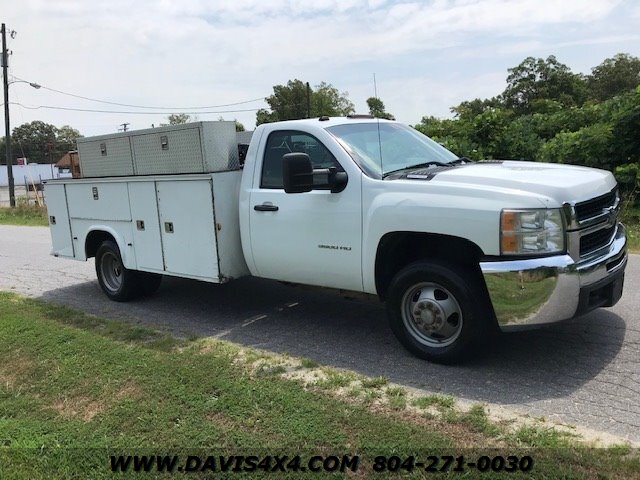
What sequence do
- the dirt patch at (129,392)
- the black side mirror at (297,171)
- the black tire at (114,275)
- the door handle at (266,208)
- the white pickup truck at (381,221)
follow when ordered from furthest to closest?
the black tire at (114,275)
the door handle at (266,208)
the black side mirror at (297,171)
the dirt patch at (129,392)
the white pickup truck at (381,221)

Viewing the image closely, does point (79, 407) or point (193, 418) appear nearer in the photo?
point (193, 418)

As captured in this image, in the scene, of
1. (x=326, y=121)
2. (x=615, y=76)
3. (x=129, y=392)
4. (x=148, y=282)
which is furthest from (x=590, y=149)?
(x=615, y=76)

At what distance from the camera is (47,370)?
4910 millimetres

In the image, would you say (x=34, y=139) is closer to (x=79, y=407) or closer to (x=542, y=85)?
(x=542, y=85)

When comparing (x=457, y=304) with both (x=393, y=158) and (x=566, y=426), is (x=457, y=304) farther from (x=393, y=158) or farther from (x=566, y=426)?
(x=393, y=158)

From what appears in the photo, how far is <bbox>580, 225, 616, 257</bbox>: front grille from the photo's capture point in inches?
166

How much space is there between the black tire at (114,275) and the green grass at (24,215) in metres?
14.0

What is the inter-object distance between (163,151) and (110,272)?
2.05 meters

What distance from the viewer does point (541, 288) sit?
3.97 meters

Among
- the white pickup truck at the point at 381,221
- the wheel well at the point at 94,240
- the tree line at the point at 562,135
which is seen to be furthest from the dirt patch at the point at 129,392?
the tree line at the point at 562,135

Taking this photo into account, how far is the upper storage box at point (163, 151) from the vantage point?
5.88 metres

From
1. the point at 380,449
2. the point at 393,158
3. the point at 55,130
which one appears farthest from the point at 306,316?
the point at 55,130

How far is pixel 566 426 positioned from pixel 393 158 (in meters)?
2.64

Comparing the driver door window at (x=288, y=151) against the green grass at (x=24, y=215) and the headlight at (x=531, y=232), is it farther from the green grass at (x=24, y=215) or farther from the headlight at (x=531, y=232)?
the green grass at (x=24, y=215)
